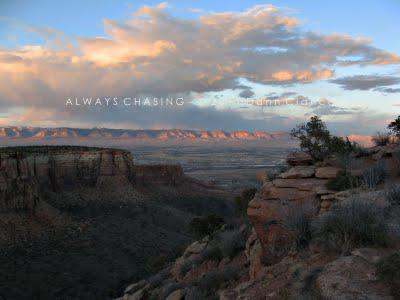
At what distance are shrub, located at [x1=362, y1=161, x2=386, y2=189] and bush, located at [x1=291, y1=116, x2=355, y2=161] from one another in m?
3.19

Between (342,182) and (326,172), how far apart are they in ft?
4.36

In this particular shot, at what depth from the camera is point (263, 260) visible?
1028 centimetres

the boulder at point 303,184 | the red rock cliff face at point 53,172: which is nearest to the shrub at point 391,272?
the boulder at point 303,184

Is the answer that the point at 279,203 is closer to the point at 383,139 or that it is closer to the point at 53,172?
the point at 383,139

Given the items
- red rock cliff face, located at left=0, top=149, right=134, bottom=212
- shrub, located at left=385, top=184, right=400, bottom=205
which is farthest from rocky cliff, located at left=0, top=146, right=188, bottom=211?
shrub, located at left=385, top=184, right=400, bottom=205

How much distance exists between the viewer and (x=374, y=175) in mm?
12352

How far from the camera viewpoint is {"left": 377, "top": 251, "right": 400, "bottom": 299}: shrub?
253 inches

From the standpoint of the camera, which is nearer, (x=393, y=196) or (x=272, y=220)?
(x=393, y=196)

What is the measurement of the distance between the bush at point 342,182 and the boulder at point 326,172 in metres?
0.47

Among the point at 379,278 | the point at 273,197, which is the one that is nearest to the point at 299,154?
the point at 273,197

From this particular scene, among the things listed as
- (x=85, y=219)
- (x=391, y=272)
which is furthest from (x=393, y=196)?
(x=85, y=219)

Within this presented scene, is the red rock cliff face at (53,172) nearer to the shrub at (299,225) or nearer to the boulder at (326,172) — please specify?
the boulder at (326,172)

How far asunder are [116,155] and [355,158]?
46498mm

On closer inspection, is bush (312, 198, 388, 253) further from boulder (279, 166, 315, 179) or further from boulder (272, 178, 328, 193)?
boulder (279, 166, 315, 179)
